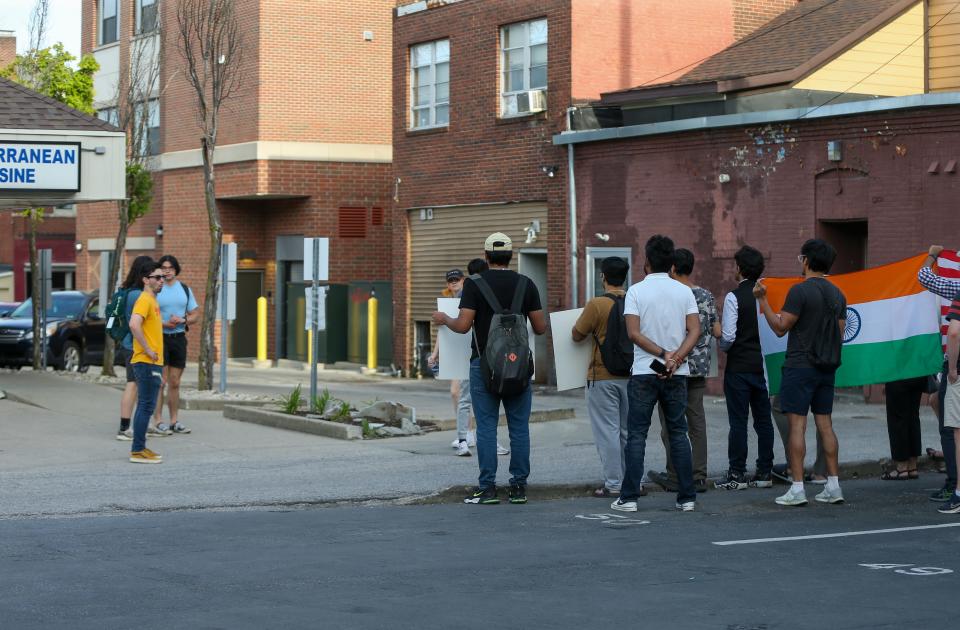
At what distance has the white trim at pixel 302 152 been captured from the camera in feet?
103

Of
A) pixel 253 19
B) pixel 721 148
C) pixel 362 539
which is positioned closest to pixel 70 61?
pixel 253 19

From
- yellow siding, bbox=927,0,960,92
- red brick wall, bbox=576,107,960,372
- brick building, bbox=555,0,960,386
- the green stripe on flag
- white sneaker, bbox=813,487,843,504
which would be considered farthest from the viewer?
yellow siding, bbox=927,0,960,92

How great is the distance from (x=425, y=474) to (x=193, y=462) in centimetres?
242

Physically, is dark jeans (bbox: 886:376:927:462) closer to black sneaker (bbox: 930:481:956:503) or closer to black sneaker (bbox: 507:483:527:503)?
black sneaker (bbox: 930:481:956:503)

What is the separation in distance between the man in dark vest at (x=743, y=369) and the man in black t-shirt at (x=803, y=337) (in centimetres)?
65

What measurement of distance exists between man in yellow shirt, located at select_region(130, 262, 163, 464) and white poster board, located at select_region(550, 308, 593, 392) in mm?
4234

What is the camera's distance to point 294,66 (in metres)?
31.8

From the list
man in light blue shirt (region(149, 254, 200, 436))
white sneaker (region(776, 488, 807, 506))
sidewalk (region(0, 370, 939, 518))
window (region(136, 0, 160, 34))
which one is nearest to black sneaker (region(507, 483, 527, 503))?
sidewalk (region(0, 370, 939, 518))

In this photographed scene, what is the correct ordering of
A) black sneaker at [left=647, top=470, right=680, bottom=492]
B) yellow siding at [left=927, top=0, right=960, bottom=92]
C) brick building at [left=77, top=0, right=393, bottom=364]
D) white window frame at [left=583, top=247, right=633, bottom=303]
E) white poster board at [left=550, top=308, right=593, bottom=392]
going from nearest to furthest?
white poster board at [left=550, top=308, right=593, bottom=392], black sneaker at [left=647, top=470, right=680, bottom=492], yellow siding at [left=927, top=0, right=960, bottom=92], white window frame at [left=583, top=247, right=633, bottom=303], brick building at [left=77, top=0, right=393, bottom=364]

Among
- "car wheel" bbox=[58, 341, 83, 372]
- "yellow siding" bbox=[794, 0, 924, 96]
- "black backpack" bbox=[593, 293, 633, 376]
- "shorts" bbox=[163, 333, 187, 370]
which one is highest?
"yellow siding" bbox=[794, 0, 924, 96]

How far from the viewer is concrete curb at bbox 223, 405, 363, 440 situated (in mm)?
15609

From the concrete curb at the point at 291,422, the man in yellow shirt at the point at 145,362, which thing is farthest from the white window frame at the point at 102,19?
the man in yellow shirt at the point at 145,362

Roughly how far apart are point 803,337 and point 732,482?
67.6 inches

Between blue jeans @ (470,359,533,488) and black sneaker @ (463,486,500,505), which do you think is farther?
black sneaker @ (463,486,500,505)
